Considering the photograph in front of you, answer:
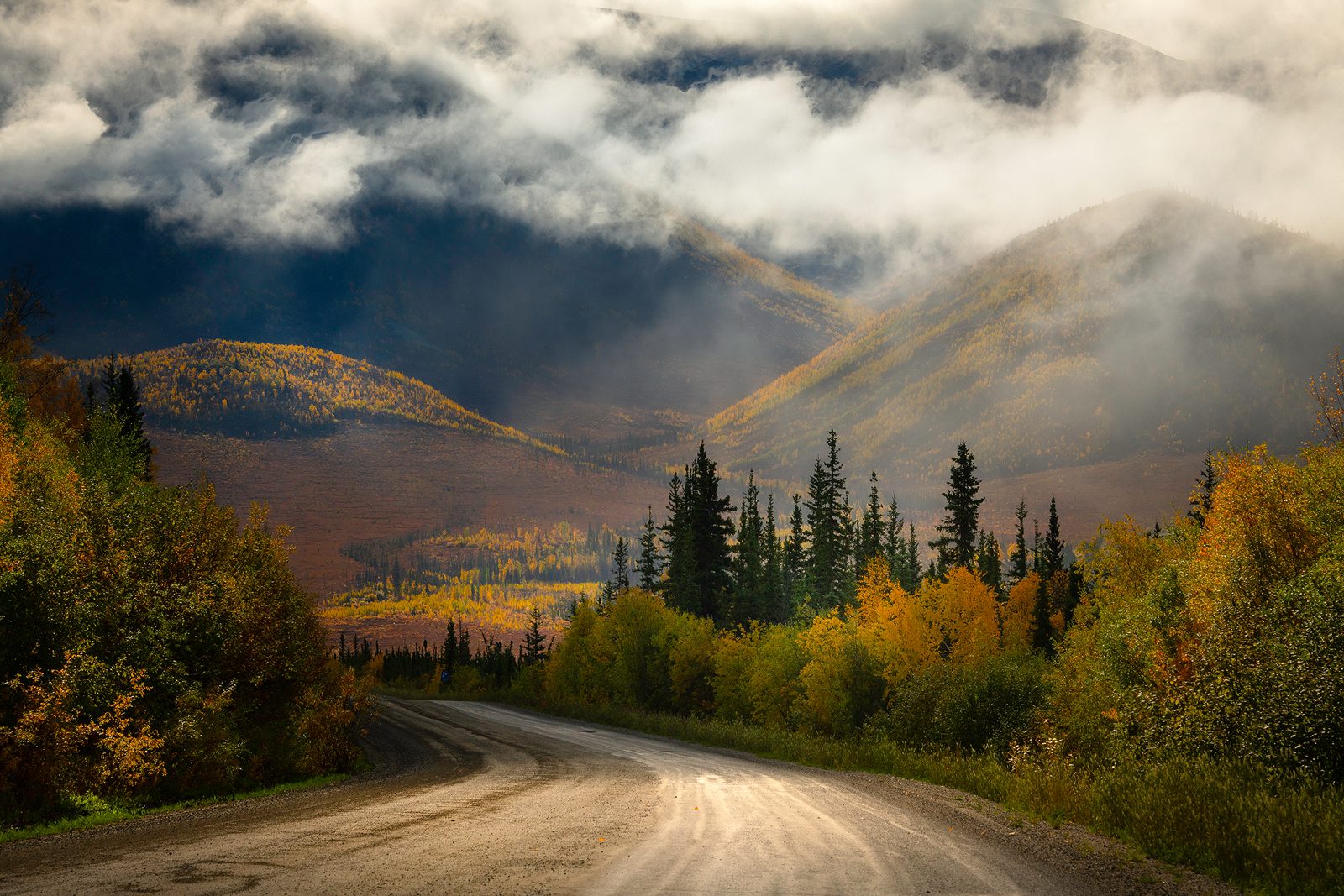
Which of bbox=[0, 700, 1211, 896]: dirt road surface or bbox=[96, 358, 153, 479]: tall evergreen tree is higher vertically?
bbox=[96, 358, 153, 479]: tall evergreen tree

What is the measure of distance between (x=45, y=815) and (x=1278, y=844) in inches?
849

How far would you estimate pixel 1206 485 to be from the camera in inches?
2435

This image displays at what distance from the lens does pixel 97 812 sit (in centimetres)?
1836

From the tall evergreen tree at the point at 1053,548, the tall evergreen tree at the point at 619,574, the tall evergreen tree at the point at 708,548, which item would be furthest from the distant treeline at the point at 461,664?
the tall evergreen tree at the point at 1053,548

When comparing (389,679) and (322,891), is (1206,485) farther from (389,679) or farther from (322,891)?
(389,679)

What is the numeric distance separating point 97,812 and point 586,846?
11376 millimetres

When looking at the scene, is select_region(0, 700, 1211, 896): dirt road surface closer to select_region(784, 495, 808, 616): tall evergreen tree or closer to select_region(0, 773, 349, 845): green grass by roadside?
select_region(0, 773, 349, 845): green grass by roadside

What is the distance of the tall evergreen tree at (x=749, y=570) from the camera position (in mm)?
75938

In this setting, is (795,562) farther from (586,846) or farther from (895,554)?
(586,846)

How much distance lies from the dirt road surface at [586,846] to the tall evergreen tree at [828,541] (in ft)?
230

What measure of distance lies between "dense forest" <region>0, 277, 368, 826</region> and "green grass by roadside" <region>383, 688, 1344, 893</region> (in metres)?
18.9

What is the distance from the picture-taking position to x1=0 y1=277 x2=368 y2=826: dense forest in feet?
60.6

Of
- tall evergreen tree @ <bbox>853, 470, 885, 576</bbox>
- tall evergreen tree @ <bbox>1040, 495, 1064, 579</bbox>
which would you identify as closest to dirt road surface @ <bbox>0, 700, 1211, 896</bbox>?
tall evergreen tree @ <bbox>853, 470, 885, 576</bbox>

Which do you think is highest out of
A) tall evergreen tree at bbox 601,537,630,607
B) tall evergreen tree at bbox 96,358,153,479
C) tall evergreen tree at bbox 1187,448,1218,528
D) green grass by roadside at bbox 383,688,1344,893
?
tall evergreen tree at bbox 96,358,153,479
